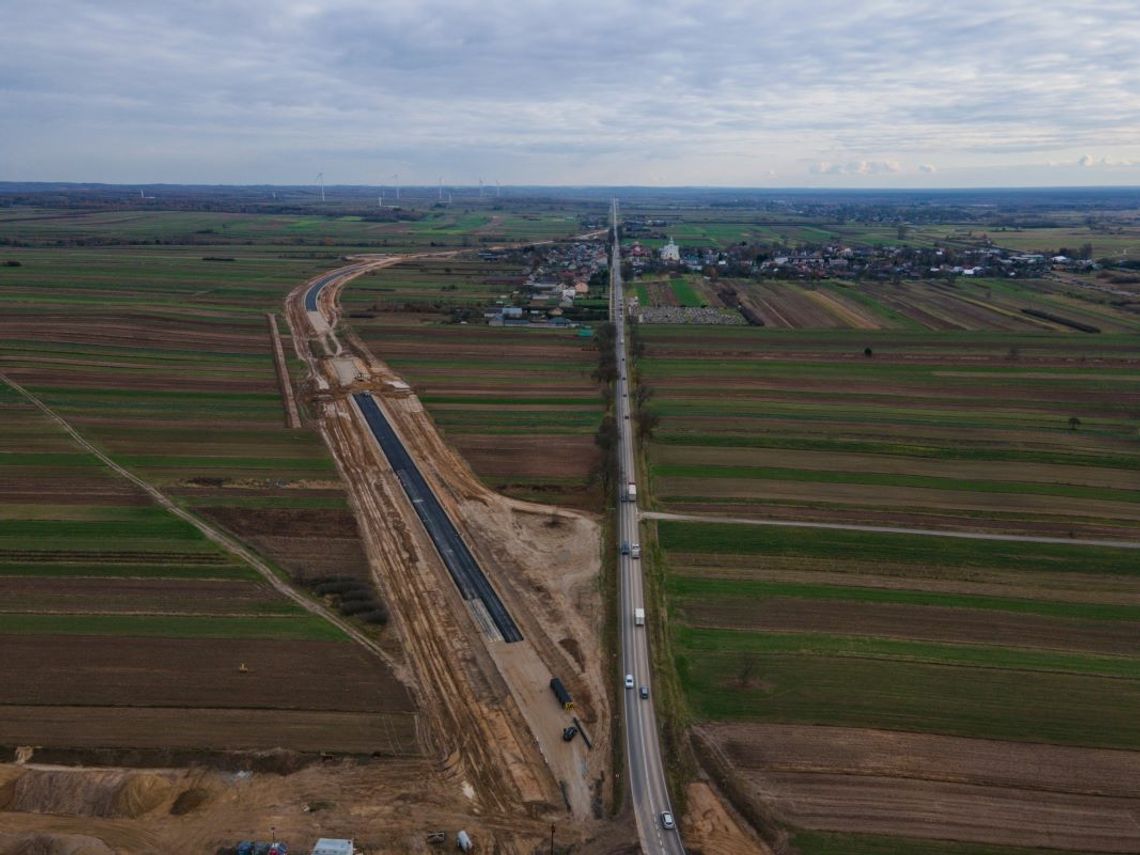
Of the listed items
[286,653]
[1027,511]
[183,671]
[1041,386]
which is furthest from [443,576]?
[1041,386]

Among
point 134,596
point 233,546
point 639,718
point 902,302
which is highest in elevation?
point 902,302

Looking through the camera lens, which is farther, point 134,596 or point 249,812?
point 134,596

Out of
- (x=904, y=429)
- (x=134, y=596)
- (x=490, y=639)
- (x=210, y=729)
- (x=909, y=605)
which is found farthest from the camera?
(x=904, y=429)

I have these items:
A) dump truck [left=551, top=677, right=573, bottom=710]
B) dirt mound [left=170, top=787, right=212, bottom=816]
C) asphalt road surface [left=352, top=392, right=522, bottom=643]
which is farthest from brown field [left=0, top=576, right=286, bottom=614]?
dump truck [left=551, top=677, right=573, bottom=710]

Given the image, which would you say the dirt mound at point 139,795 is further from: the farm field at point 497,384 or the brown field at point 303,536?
the farm field at point 497,384

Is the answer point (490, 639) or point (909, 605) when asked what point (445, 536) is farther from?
point (909, 605)

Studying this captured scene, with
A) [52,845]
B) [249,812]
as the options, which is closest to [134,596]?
[52,845]

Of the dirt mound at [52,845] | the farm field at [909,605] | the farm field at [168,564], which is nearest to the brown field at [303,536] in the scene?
the farm field at [168,564]
